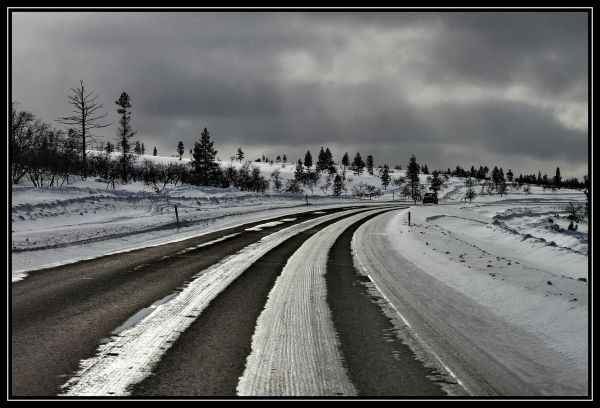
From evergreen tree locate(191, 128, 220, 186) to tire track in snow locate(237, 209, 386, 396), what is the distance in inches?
2605

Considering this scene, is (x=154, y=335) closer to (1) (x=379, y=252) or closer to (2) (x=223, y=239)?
(1) (x=379, y=252)

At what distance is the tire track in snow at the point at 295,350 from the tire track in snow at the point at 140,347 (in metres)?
1.00

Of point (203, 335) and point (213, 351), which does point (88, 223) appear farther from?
point (213, 351)

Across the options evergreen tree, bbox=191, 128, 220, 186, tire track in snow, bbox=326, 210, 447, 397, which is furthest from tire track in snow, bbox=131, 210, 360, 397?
evergreen tree, bbox=191, 128, 220, 186

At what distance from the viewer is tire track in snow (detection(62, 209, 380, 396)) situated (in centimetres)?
352

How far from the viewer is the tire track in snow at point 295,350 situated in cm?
354

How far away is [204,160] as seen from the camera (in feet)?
238

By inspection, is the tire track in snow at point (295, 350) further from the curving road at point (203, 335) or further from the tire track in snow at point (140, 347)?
the tire track in snow at point (140, 347)

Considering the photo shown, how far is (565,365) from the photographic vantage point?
13.7 ft

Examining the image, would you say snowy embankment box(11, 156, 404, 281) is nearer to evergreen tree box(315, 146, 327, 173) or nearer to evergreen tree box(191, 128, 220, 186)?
A: evergreen tree box(191, 128, 220, 186)

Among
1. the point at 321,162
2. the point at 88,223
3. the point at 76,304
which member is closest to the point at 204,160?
the point at 88,223

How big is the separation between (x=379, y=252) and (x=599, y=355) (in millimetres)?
9058

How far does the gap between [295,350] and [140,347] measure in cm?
173

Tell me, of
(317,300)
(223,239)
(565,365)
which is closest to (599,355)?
(565,365)
